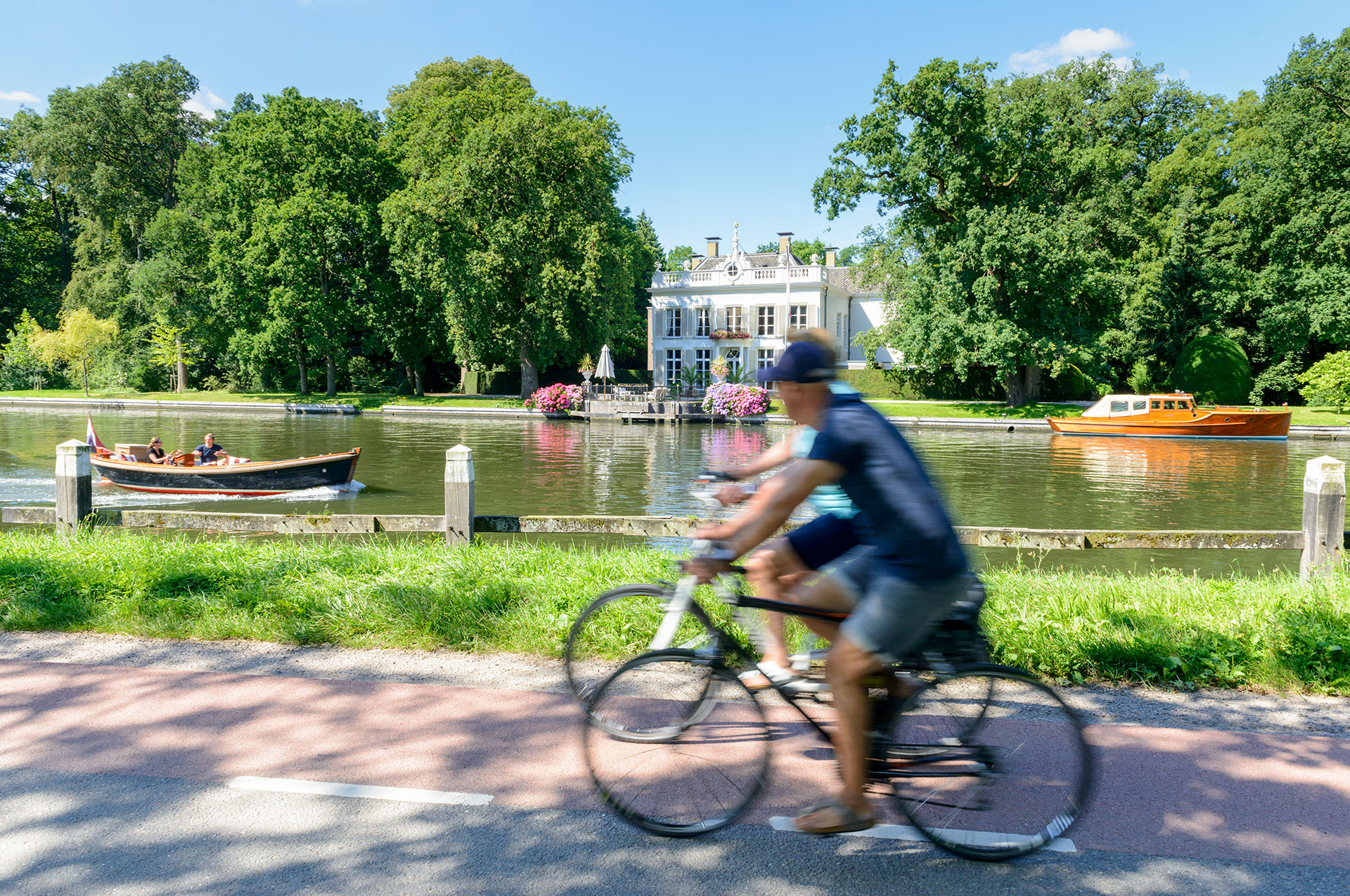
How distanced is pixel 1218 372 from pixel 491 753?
44240 mm

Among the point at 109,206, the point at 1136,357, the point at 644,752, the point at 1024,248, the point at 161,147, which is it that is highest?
the point at 161,147

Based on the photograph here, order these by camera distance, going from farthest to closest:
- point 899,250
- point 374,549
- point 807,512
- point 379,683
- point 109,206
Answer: point 109,206, point 899,250, point 807,512, point 374,549, point 379,683

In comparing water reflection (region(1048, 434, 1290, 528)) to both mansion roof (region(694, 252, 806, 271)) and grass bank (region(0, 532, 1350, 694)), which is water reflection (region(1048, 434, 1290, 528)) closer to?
grass bank (region(0, 532, 1350, 694))

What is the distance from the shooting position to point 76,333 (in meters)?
52.1

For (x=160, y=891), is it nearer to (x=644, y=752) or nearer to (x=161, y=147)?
(x=644, y=752)

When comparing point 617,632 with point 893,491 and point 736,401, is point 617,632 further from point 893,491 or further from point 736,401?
point 736,401

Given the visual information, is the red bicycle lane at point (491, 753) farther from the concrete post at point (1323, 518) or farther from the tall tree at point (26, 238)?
the tall tree at point (26, 238)

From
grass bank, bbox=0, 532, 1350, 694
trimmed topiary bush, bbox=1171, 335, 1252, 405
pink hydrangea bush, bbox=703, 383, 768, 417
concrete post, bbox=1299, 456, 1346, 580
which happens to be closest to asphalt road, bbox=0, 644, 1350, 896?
grass bank, bbox=0, 532, 1350, 694

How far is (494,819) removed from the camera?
10.9 feet

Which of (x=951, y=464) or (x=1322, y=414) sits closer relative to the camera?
(x=951, y=464)

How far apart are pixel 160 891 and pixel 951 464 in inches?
852

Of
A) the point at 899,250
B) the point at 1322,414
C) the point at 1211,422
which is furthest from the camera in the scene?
the point at 899,250

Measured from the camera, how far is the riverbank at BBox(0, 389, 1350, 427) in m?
37.2

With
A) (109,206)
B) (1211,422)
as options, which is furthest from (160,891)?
(109,206)
